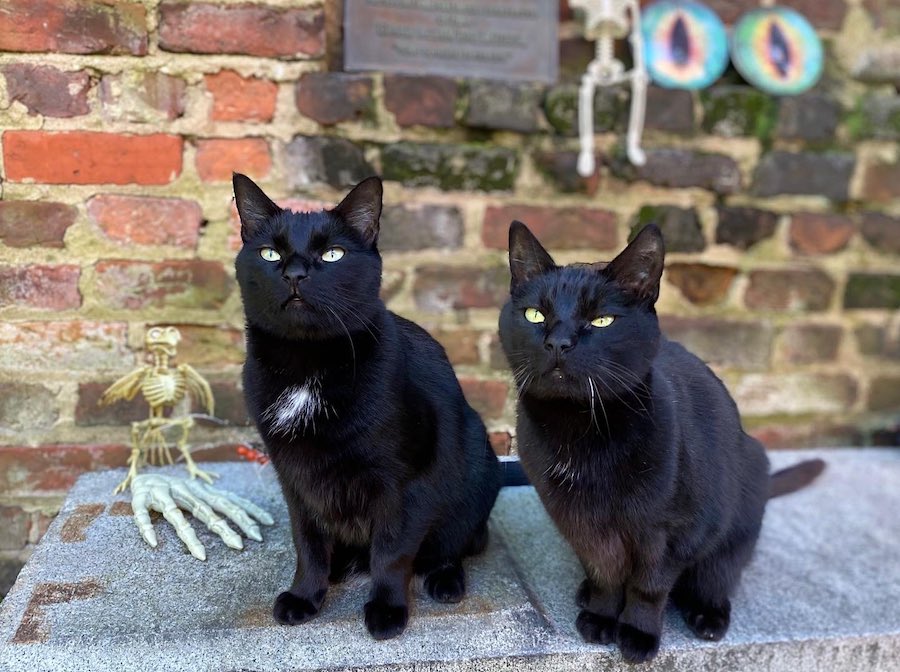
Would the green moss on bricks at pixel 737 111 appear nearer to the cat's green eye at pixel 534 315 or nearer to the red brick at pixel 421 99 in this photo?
the red brick at pixel 421 99

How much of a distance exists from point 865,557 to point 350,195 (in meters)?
1.02

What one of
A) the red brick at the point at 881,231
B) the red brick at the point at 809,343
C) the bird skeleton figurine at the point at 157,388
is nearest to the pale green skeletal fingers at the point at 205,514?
the bird skeleton figurine at the point at 157,388

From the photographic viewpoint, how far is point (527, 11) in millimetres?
1487

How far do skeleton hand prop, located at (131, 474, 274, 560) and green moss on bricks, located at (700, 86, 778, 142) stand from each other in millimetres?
1202

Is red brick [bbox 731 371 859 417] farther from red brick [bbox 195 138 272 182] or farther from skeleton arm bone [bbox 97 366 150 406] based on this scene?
skeleton arm bone [bbox 97 366 150 406]

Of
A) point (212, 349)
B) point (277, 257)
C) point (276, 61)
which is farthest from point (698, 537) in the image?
point (276, 61)

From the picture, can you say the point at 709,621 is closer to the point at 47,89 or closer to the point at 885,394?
the point at 885,394

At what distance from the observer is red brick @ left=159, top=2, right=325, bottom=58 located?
134 cm

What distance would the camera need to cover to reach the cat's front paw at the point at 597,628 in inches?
36.2

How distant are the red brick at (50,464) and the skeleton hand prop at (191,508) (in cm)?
27

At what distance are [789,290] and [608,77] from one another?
63cm

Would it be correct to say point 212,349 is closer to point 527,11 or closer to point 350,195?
point 350,195

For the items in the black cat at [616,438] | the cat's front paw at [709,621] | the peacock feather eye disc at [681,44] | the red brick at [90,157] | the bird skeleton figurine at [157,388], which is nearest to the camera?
the black cat at [616,438]

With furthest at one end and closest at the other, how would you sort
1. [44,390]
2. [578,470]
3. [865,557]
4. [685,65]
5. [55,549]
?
[685,65] → [44,390] → [865,557] → [55,549] → [578,470]
